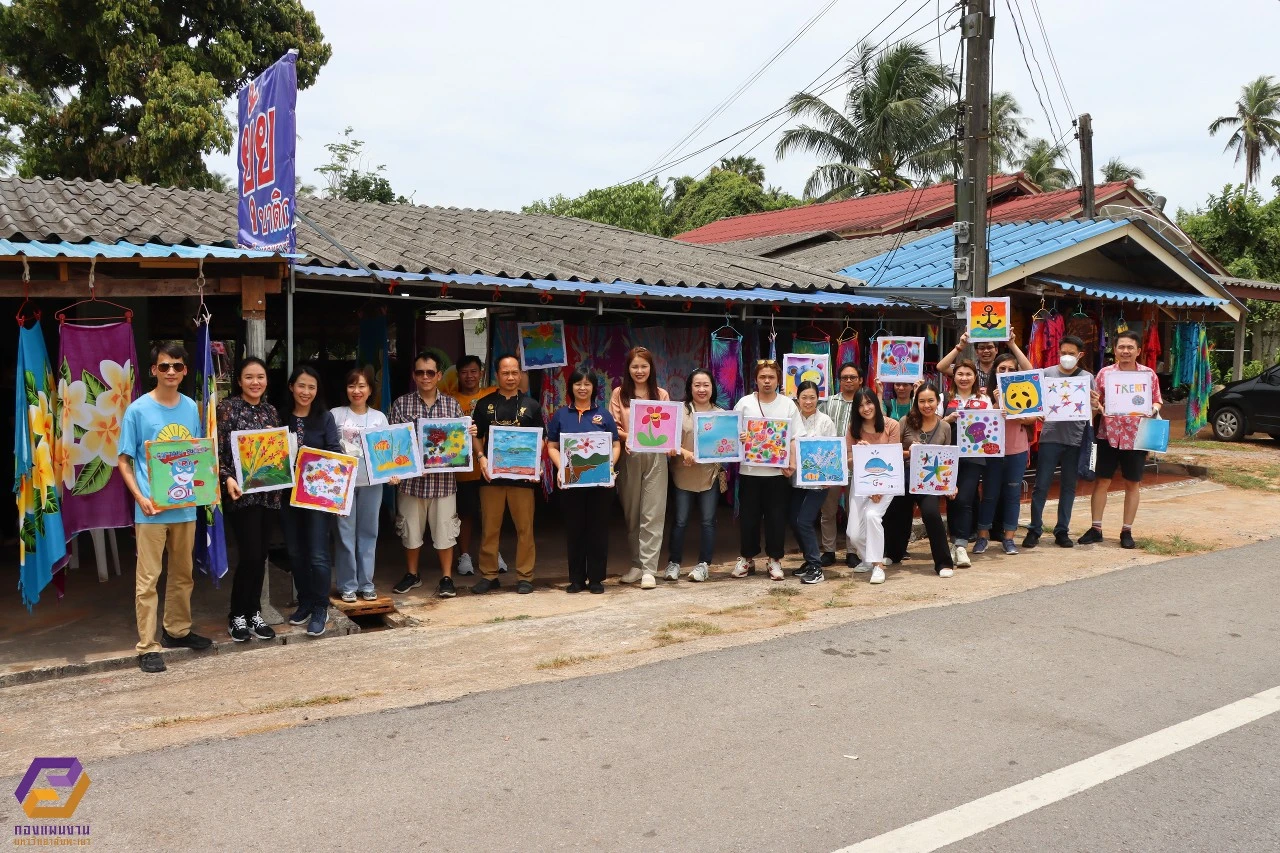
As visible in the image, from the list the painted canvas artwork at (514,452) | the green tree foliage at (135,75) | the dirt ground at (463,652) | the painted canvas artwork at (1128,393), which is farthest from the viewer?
the green tree foliage at (135,75)

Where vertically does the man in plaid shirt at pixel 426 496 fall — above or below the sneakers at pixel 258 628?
above

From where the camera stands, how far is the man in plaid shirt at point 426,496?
7.95 m

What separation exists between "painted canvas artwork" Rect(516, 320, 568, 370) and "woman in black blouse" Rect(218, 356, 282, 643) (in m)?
2.96

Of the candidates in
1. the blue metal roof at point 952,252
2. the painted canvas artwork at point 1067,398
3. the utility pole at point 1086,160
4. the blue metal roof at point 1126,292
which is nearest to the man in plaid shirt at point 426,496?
the painted canvas artwork at point 1067,398

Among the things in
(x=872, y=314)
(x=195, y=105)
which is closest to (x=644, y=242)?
(x=872, y=314)

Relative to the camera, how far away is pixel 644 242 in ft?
40.9

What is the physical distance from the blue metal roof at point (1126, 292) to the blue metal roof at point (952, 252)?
50 cm

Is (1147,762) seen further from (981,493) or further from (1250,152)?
(1250,152)

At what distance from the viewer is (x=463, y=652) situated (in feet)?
21.4

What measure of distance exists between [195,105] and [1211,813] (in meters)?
19.0

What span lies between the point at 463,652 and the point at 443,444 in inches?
76.1

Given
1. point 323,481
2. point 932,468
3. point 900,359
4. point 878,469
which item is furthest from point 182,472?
point 900,359

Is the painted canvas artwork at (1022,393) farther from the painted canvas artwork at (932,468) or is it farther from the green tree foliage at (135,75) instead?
the green tree foliage at (135,75)

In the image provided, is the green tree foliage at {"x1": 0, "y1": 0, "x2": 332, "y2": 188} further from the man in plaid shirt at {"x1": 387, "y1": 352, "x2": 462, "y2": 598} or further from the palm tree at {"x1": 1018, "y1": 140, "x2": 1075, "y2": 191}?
the palm tree at {"x1": 1018, "y1": 140, "x2": 1075, "y2": 191}
